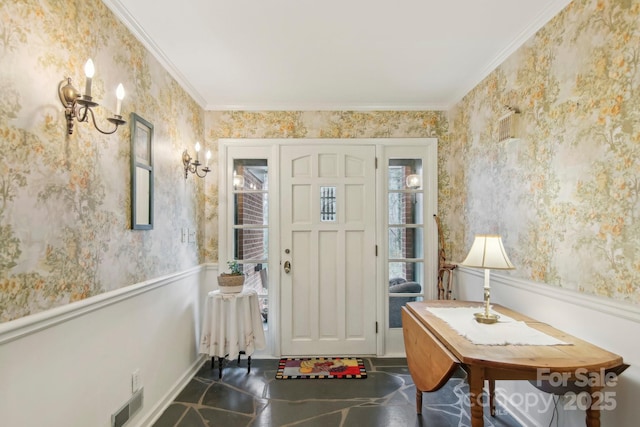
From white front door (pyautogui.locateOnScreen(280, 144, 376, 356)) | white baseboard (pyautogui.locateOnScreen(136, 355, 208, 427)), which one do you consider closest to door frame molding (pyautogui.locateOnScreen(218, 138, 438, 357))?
white front door (pyautogui.locateOnScreen(280, 144, 376, 356))

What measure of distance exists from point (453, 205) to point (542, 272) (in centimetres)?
132

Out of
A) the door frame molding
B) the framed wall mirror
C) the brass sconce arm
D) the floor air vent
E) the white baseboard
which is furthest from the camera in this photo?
the door frame molding

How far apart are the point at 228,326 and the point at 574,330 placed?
7.49 feet

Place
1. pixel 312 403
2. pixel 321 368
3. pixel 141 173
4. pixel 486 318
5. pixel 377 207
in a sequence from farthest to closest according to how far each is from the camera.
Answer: pixel 377 207 < pixel 321 368 < pixel 312 403 < pixel 141 173 < pixel 486 318

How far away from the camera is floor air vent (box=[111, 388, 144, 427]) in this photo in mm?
1746

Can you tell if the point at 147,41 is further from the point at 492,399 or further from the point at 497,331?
the point at 492,399

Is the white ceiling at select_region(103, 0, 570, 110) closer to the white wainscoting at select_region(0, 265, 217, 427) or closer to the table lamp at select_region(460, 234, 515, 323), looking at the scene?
the table lamp at select_region(460, 234, 515, 323)

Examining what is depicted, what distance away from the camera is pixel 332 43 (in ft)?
7.01

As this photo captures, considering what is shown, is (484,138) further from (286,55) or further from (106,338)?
(106,338)

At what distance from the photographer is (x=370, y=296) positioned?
3191 mm

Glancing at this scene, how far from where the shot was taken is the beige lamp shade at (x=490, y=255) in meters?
1.78

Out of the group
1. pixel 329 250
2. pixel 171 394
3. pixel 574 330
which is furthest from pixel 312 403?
pixel 574 330

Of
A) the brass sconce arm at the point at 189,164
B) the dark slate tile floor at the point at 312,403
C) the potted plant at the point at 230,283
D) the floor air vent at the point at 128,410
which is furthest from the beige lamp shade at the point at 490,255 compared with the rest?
the brass sconce arm at the point at 189,164

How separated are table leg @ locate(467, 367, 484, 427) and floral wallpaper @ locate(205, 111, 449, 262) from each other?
234cm
